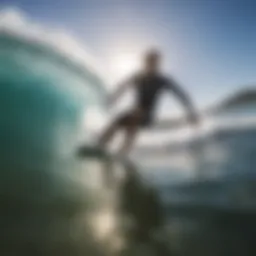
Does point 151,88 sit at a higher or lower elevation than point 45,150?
higher

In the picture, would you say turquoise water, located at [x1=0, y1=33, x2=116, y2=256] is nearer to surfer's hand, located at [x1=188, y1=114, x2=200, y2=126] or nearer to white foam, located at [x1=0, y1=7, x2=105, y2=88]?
white foam, located at [x1=0, y1=7, x2=105, y2=88]

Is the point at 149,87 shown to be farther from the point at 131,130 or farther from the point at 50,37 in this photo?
the point at 50,37

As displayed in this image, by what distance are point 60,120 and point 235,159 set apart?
0.46m

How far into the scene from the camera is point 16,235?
1.36 m

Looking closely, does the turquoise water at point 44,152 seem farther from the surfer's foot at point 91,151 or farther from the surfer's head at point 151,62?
the surfer's head at point 151,62

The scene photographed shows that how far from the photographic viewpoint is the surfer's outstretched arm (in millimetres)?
1413

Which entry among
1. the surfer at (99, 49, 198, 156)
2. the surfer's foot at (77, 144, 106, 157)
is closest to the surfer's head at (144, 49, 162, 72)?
the surfer at (99, 49, 198, 156)

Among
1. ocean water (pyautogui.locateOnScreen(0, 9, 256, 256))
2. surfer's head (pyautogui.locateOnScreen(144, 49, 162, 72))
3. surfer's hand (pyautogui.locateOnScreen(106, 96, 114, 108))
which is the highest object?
surfer's head (pyautogui.locateOnScreen(144, 49, 162, 72))

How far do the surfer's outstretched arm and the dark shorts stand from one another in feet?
0.28

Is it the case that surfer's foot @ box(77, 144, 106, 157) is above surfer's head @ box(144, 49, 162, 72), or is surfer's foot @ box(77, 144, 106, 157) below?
below

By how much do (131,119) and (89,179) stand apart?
187 mm

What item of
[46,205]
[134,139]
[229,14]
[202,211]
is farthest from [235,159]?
[46,205]

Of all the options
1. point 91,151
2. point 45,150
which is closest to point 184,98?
point 91,151

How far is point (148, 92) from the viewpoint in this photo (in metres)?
1.42
